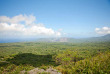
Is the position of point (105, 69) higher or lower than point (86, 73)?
higher

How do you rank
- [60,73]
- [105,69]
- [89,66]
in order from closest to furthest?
[105,69] → [89,66] → [60,73]

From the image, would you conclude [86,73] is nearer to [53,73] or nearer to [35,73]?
[53,73]

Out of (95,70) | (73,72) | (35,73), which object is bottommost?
(35,73)

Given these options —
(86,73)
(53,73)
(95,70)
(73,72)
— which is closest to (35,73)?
(53,73)

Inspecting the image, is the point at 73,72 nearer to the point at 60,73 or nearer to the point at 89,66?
the point at 89,66

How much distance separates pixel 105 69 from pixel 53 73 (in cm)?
619

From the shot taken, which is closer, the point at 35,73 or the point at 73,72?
the point at 73,72

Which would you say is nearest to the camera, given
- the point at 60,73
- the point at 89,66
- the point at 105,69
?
the point at 105,69

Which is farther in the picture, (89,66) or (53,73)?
(53,73)

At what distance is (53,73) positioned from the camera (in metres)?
9.12

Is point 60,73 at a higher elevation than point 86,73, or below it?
below

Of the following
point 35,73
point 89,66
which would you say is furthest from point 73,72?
point 35,73

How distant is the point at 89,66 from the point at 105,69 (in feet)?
4.47

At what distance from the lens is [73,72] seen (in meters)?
7.19
